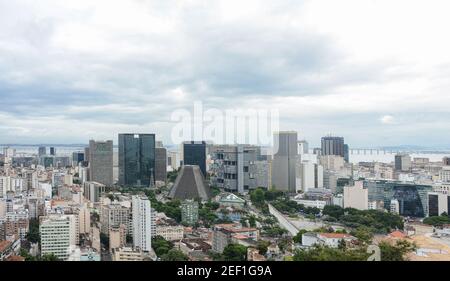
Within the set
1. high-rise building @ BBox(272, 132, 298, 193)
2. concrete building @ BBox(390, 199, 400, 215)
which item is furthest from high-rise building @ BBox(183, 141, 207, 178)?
concrete building @ BBox(390, 199, 400, 215)

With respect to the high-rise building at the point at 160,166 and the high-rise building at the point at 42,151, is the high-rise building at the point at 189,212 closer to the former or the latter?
the high-rise building at the point at 160,166

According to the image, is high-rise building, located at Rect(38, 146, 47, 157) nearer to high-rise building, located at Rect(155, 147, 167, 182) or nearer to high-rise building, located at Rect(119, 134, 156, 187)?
high-rise building, located at Rect(119, 134, 156, 187)

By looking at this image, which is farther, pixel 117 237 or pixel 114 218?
Answer: pixel 114 218

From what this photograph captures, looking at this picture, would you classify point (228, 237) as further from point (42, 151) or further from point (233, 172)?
point (233, 172)

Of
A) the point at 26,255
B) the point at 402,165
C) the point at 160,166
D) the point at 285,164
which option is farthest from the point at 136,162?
the point at 402,165

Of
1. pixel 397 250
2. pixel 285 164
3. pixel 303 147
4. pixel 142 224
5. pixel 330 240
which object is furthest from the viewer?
pixel 285 164

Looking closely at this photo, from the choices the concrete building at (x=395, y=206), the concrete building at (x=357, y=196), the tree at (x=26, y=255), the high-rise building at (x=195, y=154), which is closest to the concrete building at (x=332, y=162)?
the concrete building at (x=357, y=196)
